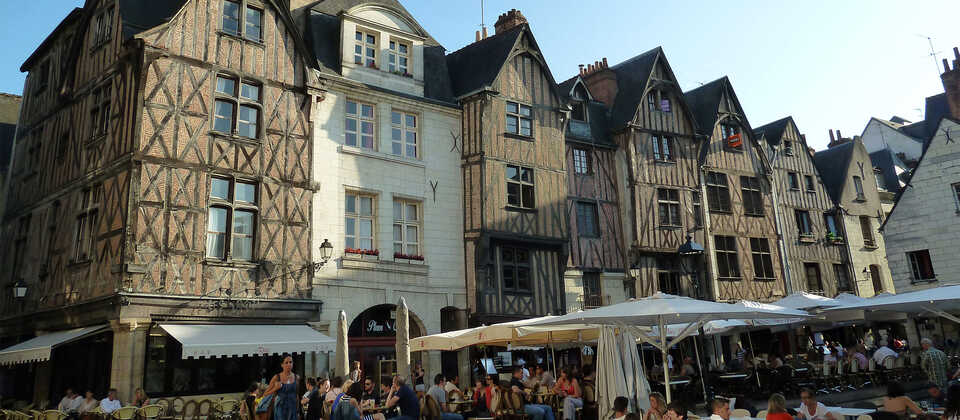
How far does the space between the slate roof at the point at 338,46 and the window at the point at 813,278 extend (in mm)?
15511

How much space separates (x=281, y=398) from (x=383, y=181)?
965 centimetres

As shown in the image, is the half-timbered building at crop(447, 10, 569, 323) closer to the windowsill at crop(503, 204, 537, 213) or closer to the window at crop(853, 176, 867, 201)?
the windowsill at crop(503, 204, 537, 213)

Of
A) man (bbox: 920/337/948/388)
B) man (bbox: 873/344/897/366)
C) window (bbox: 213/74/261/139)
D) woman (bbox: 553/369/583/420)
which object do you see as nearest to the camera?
woman (bbox: 553/369/583/420)

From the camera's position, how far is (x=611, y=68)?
968 inches

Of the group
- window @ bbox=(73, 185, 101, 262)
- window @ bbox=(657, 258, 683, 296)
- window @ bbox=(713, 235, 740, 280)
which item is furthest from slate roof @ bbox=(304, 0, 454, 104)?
window @ bbox=(713, 235, 740, 280)

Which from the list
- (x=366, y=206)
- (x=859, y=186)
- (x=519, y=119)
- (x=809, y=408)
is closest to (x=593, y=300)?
(x=519, y=119)

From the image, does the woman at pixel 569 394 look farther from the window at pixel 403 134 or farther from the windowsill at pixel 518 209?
the window at pixel 403 134

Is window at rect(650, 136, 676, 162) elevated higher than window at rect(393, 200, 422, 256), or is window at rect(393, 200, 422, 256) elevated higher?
window at rect(650, 136, 676, 162)

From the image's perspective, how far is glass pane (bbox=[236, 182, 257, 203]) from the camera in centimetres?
1469

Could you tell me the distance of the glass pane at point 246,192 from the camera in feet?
48.2

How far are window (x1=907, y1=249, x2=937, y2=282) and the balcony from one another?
11.8 meters

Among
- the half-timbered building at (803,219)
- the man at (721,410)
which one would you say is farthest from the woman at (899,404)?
the half-timbered building at (803,219)

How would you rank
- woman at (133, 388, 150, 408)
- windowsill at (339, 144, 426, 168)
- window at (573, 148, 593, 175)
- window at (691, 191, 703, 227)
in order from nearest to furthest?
woman at (133, 388, 150, 408), windowsill at (339, 144, 426, 168), window at (573, 148, 593, 175), window at (691, 191, 703, 227)

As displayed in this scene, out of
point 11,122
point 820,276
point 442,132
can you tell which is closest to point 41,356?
point 442,132
